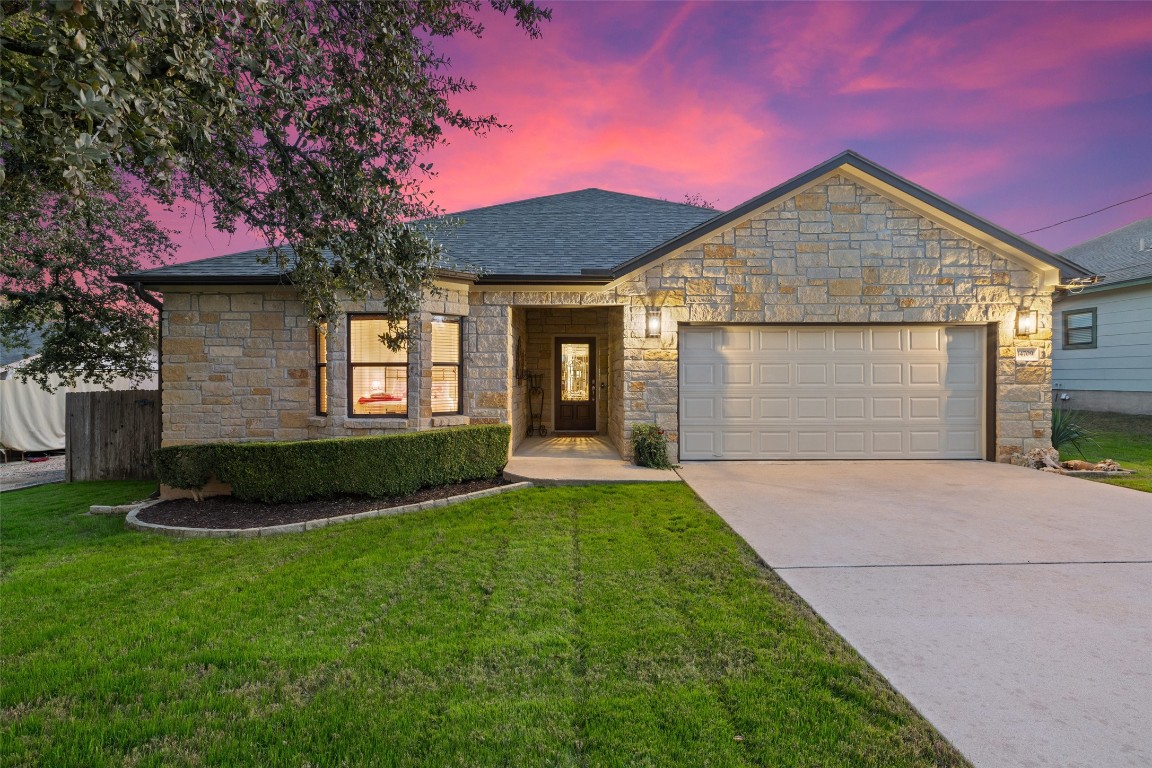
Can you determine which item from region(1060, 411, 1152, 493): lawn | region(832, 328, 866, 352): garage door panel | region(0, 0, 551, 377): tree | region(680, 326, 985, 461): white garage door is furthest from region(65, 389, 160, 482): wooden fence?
region(1060, 411, 1152, 493): lawn

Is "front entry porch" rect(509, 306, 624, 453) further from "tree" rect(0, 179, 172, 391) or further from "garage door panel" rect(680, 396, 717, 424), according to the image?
"tree" rect(0, 179, 172, 391)

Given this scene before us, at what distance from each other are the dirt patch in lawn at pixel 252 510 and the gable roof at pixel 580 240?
2.81 meters

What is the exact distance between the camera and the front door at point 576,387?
38.8ft

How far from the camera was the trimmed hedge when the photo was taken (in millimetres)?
5980

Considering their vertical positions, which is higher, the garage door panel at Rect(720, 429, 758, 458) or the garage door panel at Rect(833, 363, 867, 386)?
the garage door panel at Rect(833, 363, 867, 386)

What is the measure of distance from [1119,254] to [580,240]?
15572 mm

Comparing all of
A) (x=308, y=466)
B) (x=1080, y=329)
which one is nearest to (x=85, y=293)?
(x=308, y=466)

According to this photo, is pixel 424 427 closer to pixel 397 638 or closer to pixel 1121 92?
pixel 397 638

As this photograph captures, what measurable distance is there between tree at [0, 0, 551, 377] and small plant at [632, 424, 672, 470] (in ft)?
14.1

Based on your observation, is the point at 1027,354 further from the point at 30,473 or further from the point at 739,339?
the point at 30,473

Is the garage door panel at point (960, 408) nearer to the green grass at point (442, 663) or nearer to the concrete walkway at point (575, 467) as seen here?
the concrete walkway at point (575, 467)

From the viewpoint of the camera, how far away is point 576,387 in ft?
39.1

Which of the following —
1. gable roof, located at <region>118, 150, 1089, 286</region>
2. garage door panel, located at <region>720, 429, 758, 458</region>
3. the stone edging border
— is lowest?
the stone edging border

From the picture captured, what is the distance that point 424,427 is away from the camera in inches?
288
